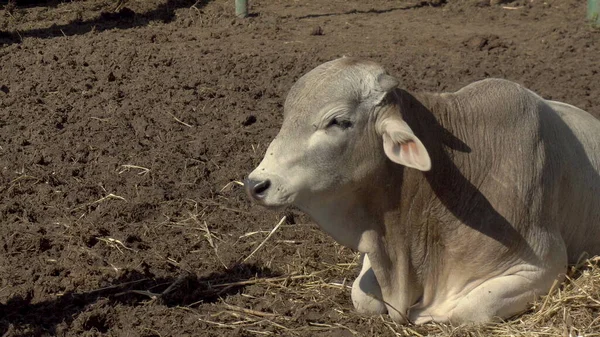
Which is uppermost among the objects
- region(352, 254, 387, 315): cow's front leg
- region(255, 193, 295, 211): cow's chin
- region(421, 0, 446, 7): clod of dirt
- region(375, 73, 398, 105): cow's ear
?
region(375, 73, 398, 105): cow's ear

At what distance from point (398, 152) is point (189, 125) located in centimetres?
347

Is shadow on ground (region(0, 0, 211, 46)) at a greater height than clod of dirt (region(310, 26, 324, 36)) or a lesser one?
greater

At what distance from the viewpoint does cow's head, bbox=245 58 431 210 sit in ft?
14.4

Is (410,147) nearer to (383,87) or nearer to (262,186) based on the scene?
(383,87)

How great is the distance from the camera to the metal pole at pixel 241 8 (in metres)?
10.8

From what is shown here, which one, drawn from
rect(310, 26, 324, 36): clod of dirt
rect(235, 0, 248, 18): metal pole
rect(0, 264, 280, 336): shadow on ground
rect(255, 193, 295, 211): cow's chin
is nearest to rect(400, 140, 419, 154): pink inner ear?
rect(255, 193, 295, 211): cow's chin

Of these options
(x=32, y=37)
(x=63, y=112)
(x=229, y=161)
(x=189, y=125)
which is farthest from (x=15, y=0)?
(x=229, y=161)

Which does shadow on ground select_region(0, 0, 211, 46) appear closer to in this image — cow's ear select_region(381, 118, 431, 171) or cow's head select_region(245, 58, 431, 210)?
cow's head select_region(245, 58, 431, 210)

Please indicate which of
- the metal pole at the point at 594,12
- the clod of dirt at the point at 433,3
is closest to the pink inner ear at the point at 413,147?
the metal pole at the point at 594,12

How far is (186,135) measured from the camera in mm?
7477

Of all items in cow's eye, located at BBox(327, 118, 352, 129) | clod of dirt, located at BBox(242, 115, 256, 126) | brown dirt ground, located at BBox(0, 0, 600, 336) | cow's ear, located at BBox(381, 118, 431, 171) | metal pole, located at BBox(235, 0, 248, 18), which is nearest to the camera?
cow's ear, located at BBox(381, 118, 431, 171)

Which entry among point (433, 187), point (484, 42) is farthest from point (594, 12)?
point (433, 187)

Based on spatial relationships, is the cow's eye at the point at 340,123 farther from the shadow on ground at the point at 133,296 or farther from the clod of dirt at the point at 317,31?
the clod of dirt at the point at 317,31

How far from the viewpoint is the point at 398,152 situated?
14.6 ft
